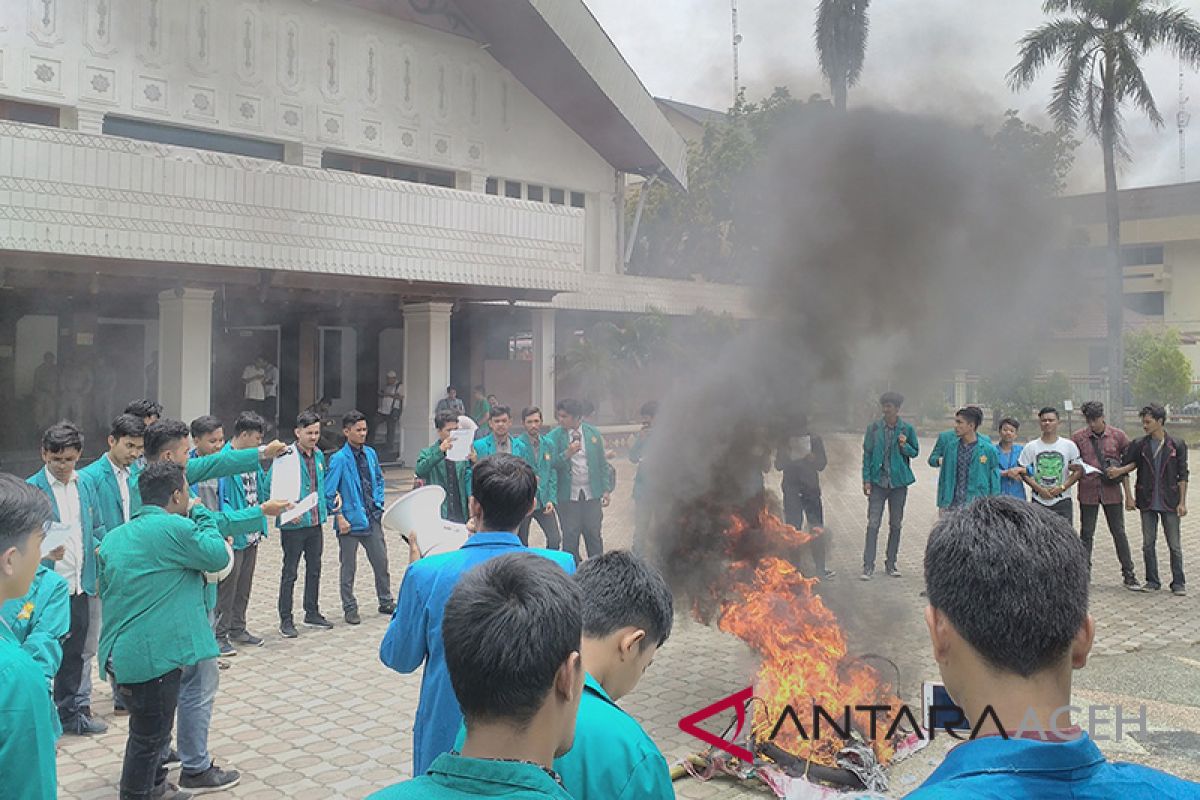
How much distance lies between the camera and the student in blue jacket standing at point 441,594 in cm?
259

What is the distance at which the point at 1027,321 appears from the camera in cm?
878

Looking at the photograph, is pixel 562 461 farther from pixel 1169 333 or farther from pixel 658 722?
pixel 1169 333

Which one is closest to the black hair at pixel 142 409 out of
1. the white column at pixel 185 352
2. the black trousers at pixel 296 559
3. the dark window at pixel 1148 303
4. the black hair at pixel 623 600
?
the black trousers at pixel 296 559

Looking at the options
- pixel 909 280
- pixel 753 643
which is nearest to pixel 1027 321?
pixel 909 280

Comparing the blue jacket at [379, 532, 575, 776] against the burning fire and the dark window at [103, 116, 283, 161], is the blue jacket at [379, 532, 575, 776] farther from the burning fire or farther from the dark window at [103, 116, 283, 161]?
the dark window at [103, 116, 283, 161]

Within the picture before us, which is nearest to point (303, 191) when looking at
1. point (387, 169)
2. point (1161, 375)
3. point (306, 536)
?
point (387, 169)

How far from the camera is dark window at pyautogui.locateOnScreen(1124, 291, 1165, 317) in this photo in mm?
35281

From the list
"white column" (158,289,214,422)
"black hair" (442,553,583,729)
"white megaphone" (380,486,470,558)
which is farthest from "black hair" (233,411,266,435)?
"white column" (158,289,214,422)

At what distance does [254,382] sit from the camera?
50.8 feet

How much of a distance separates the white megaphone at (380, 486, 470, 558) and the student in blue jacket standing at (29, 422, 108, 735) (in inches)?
75.7

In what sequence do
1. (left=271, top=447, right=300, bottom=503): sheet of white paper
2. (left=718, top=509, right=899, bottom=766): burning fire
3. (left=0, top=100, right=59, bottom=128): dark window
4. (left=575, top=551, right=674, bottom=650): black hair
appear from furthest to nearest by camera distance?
(left=0, top=100, right=59, bottom=128): dark window, (left=271, top=447, right=300, bottom=503): sheet of white paper, (left=718, top=509, right=899, bottom=766): burning fire, (left=575, top=551, right=674, bottom=650): black hair

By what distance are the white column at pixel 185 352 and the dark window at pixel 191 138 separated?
2480 millimetres

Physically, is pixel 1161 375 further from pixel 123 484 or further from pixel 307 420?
pixel 123 484

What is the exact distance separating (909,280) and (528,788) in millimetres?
6845
